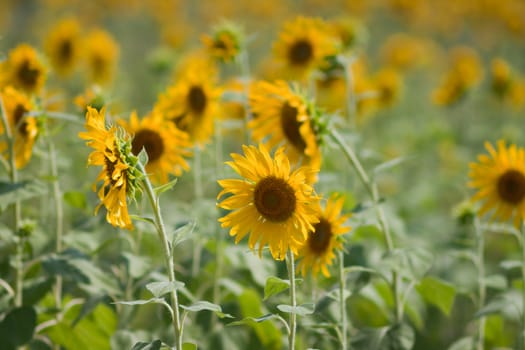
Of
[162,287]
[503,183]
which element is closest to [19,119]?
[162,287]

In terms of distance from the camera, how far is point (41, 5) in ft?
31.4

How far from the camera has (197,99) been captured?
8.40 ft

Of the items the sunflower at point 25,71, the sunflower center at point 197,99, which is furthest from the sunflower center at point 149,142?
the sunflower at point 25,71

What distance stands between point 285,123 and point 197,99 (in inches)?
21.3

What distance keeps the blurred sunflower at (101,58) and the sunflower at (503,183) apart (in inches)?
102

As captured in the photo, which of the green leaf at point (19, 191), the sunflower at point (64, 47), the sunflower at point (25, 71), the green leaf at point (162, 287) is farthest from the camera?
the sunflower at point (64, 47)

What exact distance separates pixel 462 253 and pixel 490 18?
232 inches

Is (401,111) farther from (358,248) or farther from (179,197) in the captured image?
(358,248)

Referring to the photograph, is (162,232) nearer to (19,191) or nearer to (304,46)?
(19,191)

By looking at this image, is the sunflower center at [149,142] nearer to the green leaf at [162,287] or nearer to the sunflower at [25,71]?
the sunflower at [25,71]

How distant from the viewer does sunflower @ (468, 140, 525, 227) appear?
2.19m

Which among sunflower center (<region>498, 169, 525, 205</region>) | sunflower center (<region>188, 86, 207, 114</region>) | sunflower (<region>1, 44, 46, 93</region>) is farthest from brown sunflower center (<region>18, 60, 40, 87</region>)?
sunflower center (<region>498, 169, 525, 205</region>)

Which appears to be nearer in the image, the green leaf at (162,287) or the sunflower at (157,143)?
the green leaf at (162,287)

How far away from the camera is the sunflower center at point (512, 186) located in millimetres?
2188
